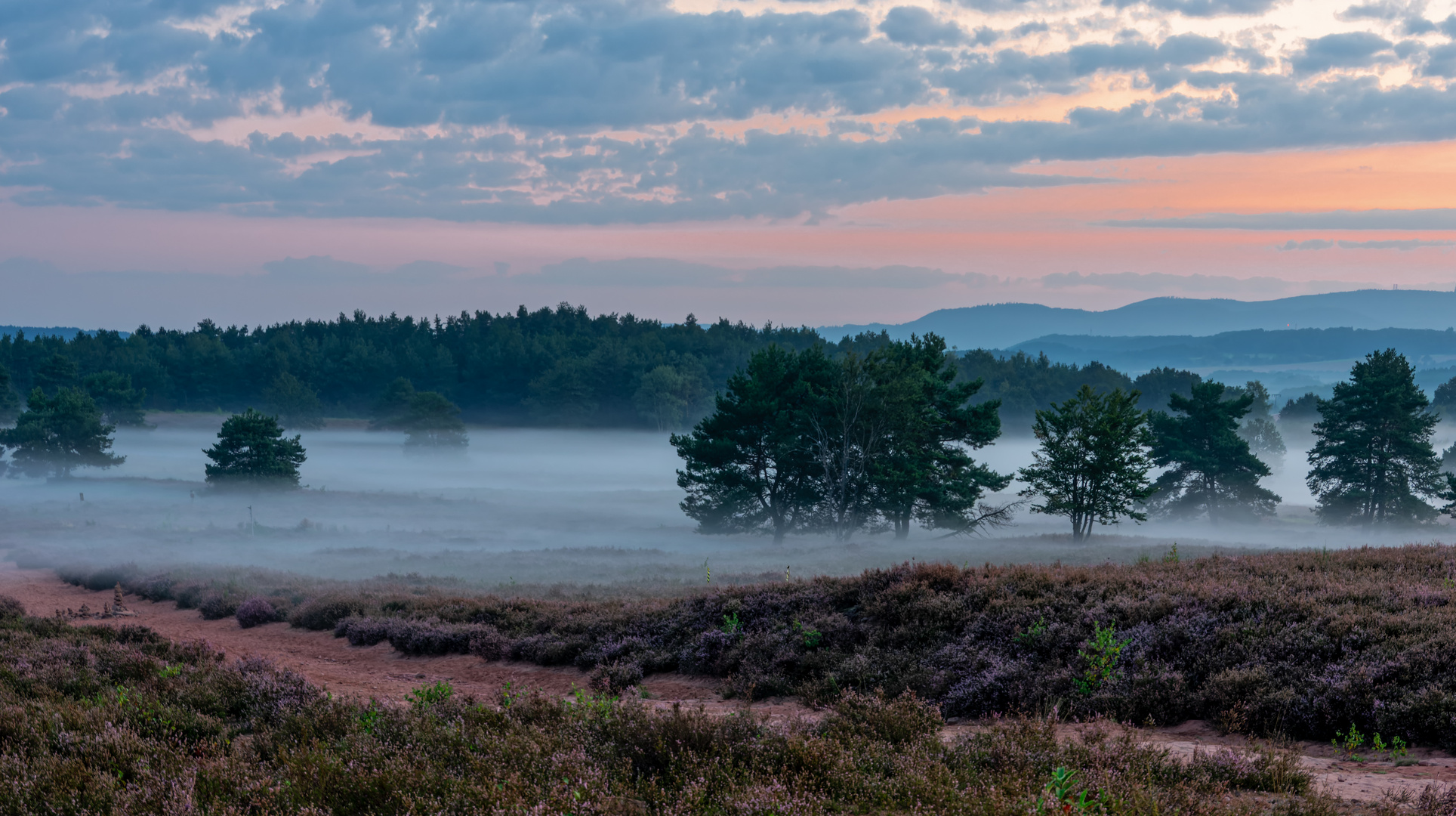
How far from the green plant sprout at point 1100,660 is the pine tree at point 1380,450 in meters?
50.0

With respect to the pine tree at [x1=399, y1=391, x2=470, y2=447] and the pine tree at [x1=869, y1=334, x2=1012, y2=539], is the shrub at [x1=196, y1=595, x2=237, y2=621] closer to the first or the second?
the pine tree at [x1=869, y1=334, x2=1012, y2=539]

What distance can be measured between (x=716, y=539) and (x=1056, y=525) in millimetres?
24865

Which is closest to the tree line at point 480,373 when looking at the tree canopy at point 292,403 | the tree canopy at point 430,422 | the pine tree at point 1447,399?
the tree canopy at point 292,403

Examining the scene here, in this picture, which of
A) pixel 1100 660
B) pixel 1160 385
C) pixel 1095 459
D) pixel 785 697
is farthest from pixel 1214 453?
pixel 1160 385

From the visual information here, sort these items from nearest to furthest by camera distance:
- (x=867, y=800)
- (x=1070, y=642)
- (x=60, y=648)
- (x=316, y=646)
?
1. (x=867, y=800)
2. (x=1070, y=642)
3. (x=60, y=648)
4. (x=316, y=646)

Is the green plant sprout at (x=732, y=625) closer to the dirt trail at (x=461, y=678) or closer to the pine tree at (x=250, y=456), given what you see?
the dirt trail at (x=461, y=678)

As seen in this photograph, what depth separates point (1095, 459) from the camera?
3897 centimetres

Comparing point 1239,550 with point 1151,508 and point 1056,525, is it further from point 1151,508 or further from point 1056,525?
point 1151,508

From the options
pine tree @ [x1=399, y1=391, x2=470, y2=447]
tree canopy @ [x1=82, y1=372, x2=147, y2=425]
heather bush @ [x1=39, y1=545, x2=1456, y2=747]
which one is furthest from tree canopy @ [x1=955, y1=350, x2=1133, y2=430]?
tree canopy @ [x1=82, y1=372, x2=147, y2=425]

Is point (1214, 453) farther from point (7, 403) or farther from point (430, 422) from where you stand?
point (7, 403)

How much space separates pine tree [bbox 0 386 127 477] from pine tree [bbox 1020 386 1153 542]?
7743 centimetres

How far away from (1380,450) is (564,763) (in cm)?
5967

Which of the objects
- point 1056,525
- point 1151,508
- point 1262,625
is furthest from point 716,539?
point 1262,625

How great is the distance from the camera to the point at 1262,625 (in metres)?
8.96
